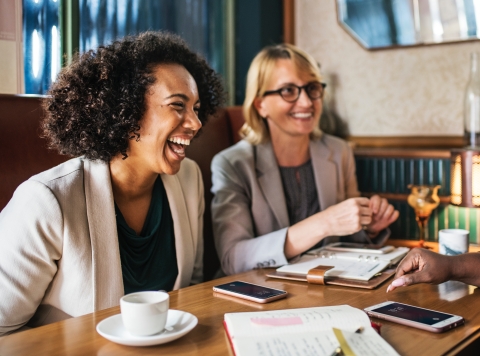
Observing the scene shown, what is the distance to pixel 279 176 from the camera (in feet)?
7.25

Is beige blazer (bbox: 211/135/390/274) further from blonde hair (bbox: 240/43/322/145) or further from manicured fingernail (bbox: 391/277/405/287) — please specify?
manicured fingernail (bbox: 391/277/405/287)

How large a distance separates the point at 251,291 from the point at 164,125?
0.59m

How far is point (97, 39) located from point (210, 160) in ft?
2.55

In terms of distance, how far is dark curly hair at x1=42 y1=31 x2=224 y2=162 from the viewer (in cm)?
160

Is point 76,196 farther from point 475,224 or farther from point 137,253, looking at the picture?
point 475,224

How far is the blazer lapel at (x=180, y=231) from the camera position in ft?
5.76

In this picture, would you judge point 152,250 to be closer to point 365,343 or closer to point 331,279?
point 331,279

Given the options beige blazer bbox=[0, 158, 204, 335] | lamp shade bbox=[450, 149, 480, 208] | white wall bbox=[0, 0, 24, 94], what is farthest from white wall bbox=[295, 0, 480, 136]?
beige blazer bbox=[0, 158, 204, 335]

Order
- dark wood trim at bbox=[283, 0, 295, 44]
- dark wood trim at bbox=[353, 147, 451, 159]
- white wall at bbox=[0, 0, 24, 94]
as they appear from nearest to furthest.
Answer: white wall at bbox=[0, 0, 24, 94] < dark wood trim at bbox=[353, 147, 451, 159] < dark wood trim at bbox=[283, 0, 295, 44]

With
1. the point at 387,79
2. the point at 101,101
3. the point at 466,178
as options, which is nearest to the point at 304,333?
the point at 101,101

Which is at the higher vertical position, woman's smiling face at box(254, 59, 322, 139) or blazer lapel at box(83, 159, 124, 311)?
woman's smiling face at box(254, 59, 322, 139)

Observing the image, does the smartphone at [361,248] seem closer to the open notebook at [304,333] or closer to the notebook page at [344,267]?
the notebook page at [344,267]

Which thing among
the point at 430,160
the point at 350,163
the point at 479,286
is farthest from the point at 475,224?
the point at 479,286

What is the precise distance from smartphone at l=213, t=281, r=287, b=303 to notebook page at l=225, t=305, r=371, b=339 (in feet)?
0.45
